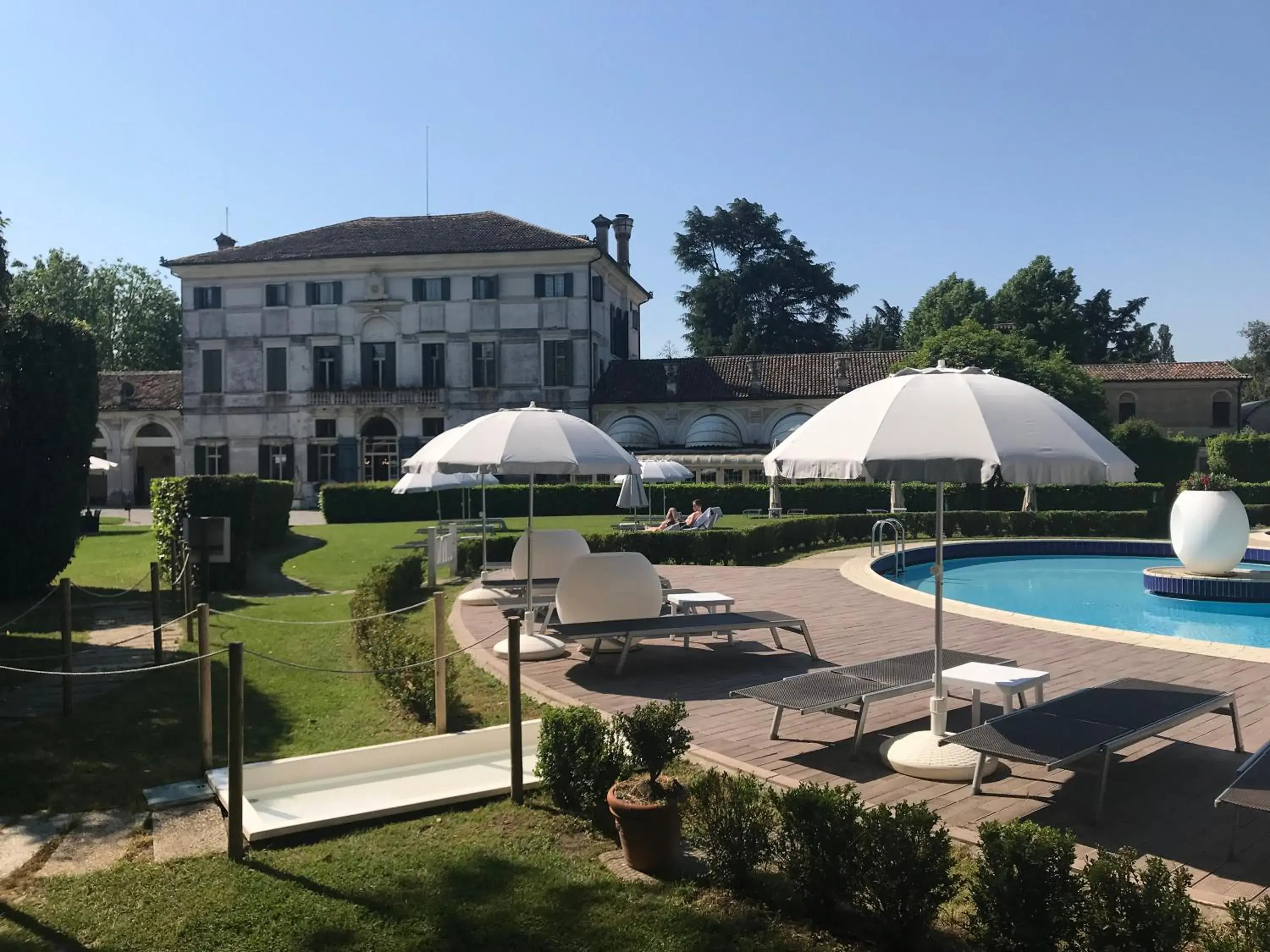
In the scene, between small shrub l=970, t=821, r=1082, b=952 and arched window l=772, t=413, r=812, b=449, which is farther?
arched window l=772, t=413, r=812, b=449

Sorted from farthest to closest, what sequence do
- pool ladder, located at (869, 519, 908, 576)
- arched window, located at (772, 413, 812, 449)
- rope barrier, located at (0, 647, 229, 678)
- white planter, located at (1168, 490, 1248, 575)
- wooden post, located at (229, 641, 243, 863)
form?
arched window, located at (772, 413, 812, 449) → pool ladder, located at (869, 519, 908, 576) → white planter, located at (1168, 490, 1248, 575) → rope barrier, located at (0, 647, 229, 678) → wooden post, located at (229, 641, 243, 863)

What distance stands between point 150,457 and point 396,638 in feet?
155

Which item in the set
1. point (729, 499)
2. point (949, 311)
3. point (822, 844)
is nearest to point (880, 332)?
point (949, 311)

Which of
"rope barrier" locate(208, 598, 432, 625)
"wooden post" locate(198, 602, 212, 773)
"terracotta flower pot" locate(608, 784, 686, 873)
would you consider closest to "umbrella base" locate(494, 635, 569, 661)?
"rope barrier" locate(208, 598, 432, 625)

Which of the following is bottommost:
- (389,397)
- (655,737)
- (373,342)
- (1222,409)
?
(655,737)

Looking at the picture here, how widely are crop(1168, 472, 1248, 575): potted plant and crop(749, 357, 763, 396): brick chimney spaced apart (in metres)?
27.7

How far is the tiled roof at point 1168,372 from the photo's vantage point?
49281mm

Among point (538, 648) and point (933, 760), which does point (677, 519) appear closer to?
point (538, 648)

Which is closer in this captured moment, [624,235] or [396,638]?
[396,638]

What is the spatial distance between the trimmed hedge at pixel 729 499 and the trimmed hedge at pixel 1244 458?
24.5ft

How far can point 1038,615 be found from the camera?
1636 cm

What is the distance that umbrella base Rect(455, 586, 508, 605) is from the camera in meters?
13.3

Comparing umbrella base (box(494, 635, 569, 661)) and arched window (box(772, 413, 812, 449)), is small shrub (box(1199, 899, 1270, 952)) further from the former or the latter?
arched window (box(772, 413, 812, 449))

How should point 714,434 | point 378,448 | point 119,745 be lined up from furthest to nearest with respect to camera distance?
point 378,448 → point 714,434 → point 119,745
